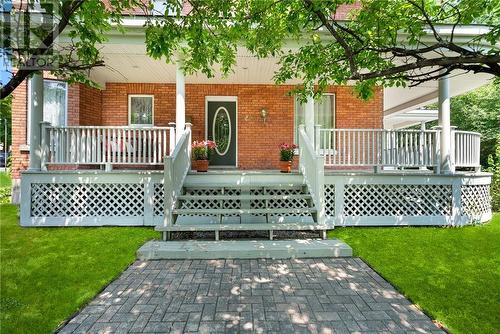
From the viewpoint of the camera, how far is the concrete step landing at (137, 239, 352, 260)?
5410 mm

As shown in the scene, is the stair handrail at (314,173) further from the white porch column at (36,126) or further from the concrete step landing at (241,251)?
the white porch column at (36,126)

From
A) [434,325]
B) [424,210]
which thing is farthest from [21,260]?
[424,210]

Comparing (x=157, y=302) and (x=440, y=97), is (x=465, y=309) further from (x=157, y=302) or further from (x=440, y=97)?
(x=440, y=97)

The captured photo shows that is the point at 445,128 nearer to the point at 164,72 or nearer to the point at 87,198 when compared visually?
the point at 164,72

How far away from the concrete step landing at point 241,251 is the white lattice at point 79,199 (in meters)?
1.90

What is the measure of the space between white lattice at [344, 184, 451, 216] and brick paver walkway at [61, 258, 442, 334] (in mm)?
2676

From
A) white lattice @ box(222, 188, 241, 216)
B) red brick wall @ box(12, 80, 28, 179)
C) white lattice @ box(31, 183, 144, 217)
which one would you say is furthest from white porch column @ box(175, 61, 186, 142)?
red brick wall @ box(12, 80, 28, 179)

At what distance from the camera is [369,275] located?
466cm

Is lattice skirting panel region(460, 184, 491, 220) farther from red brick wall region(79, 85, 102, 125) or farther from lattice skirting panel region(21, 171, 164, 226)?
red brick wall region(79, 85, 102, 125)

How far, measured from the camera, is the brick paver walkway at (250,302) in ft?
10.5

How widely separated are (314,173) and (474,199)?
4.35 metres

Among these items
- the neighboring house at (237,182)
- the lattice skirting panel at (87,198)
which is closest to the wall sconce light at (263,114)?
the neighboring house at (237,182)

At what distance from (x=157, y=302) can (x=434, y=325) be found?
9.77 feet

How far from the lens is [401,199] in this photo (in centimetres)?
760
